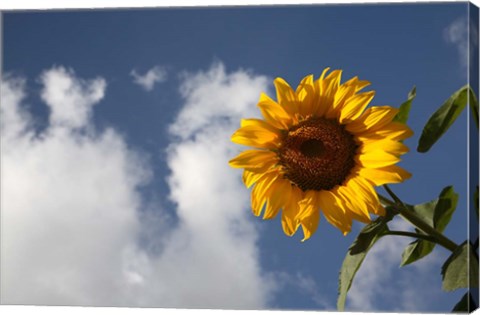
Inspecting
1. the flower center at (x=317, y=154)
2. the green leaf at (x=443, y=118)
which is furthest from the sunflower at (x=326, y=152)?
the green leaf at (x=443, y=118)

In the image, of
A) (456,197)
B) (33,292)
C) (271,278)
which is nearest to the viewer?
(456,197)

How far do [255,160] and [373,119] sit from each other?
0.42 metres

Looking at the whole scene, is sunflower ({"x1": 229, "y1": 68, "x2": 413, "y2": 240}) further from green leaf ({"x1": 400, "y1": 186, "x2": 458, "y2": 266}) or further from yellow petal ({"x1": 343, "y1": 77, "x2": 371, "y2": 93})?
green leaf ({"x1": 400, "y1": 186, "x2": 458, "y2": 266})

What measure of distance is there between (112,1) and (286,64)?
0.76 meters

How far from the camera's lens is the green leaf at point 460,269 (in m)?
3.53

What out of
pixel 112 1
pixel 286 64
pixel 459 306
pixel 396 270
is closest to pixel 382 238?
pixel 396 270

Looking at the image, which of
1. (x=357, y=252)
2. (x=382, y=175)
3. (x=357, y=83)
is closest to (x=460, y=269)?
(x=357, y=252)

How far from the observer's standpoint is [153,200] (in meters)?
3.86

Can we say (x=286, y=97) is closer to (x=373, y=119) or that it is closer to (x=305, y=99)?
(x=305, y=99)

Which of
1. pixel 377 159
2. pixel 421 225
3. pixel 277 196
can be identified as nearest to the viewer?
pixel 377 159

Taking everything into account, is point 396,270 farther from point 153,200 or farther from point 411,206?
point 153,200

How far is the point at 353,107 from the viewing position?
3383 mm

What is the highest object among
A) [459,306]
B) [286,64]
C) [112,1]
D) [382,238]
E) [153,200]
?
[112,1]

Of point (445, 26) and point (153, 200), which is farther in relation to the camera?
point (153, 200)
